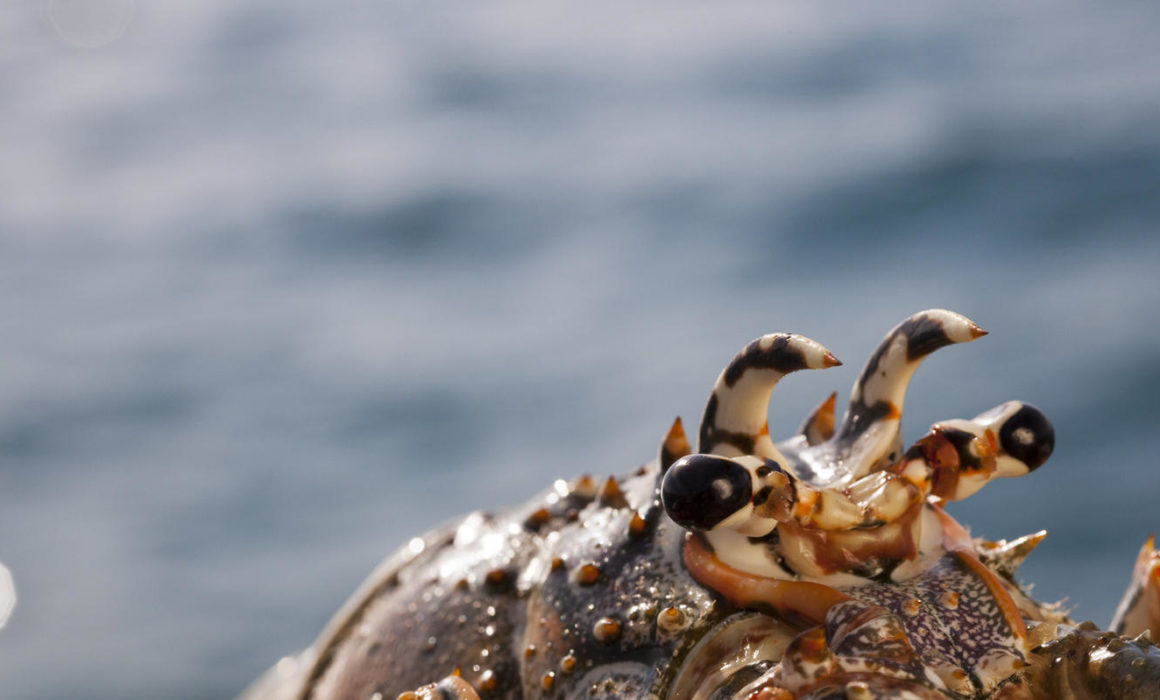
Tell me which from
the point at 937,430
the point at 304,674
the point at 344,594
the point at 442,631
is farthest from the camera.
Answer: the point at 344,594

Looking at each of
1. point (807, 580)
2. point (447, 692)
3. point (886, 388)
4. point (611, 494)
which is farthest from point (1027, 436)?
point (447, 692)

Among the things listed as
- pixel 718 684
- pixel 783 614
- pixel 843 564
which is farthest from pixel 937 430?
pixel 718 684

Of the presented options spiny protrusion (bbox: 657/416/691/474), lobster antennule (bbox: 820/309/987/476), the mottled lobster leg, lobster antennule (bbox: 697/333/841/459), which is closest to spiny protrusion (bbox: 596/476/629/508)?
spiny protrusion (bbox: 657/416/691/474)

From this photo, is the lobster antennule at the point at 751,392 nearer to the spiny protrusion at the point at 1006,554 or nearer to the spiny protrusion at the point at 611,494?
the spiny protrusion at the point at 611,494

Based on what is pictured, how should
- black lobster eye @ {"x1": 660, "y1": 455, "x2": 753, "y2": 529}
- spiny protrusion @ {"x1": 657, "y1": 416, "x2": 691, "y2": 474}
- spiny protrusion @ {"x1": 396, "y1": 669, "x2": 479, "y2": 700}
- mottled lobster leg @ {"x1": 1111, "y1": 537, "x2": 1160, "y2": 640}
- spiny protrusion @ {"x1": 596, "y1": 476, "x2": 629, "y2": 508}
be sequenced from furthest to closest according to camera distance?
mottled lobster leg @ {"x1": 1111, "y1": 537, "x2": 1160, "y2": 640}
spiny protrusion @ {"x1": 596, "y1": 476, "x2": 629, "y2": 508}
spiny protrusion @ {"x1": 657, "y1": 416, "x2": 691, "y2": 474}
spiny protrusion @ {"x1": 396, "y1": 669, "x2": 479, "y2": 700}
black lobster eye @ {"x1": 660, "y1": 455, "x2": 753, "y2": 529}

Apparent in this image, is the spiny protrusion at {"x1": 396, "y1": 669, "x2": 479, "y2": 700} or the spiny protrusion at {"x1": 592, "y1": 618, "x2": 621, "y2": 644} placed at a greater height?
the spiny protrusion at {"x1": 396, "y1": 669, "x2": 479, "y2": 700}

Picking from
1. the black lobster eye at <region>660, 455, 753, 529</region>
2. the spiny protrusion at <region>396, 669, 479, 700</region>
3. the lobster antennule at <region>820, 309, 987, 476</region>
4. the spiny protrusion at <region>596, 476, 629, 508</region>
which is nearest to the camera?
the black lobster eye at <region>660, 455, 753, 529</region>

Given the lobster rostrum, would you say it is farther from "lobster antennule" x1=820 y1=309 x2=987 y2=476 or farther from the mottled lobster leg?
the mottled lobster leg

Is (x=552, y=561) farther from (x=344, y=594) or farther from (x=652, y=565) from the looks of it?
(x=344, y=594)
